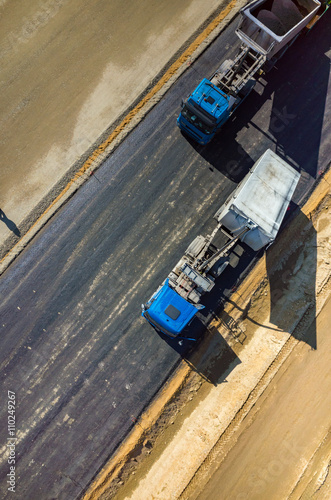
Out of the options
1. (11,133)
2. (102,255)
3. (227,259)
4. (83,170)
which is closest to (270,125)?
(227,259)

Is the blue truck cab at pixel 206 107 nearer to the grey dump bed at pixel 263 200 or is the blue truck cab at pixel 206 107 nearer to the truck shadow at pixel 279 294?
the grey dump bed at pixel 263 200

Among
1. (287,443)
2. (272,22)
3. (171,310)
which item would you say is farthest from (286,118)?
(287,443)

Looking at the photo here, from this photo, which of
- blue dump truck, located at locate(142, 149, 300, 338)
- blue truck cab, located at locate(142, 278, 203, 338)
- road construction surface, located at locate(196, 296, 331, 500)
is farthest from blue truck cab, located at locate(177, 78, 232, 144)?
road construction surface, located at locate(196, 296, 331, 500)

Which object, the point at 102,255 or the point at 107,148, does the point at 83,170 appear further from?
the point at 102,255

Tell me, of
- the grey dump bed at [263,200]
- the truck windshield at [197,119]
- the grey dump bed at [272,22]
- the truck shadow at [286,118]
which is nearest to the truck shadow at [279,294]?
the grey dump bed at [263,200]

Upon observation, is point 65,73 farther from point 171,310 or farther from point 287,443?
point 287,443

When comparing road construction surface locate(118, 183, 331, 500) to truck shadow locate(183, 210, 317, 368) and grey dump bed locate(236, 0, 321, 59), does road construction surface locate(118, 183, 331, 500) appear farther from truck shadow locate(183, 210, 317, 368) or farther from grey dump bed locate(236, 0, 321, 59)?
grey dump bed locate(236, 0, 321, 59)
